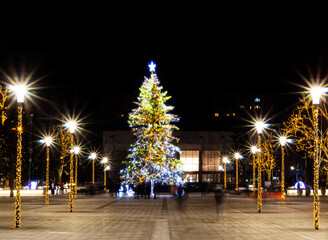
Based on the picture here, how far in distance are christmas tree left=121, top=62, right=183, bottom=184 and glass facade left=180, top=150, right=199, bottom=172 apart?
51.4 meters

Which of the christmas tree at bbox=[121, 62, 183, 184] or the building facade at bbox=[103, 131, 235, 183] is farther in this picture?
the building facade at bbox=[103, 131, 235, 183]

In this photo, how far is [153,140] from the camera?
6197cm

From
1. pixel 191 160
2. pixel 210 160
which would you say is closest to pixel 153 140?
pixel 191 160

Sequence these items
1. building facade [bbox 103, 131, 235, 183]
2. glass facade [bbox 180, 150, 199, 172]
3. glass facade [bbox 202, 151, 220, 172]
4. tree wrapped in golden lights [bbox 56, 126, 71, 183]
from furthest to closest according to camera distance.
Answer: glass facade [bbox 180, 150, 199, 172] < glass facade [bbox 202, 151, 220, 172] < building facade [bbox 103, 131, 235, 183] < tree wrapped in golden lights [bbox 56, 126, 71, 183]

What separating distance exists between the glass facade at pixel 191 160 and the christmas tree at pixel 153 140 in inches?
2022

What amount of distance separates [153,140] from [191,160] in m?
53.0

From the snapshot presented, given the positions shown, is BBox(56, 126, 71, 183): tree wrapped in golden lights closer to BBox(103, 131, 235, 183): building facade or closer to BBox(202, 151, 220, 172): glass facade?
BBox(103, 131, 235, 183): building facade

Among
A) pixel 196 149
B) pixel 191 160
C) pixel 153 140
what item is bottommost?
pixel 191 160

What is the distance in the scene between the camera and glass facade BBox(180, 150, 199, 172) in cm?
11381

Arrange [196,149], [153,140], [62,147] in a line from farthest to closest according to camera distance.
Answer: [196,149]
[62,147]
[153,140]

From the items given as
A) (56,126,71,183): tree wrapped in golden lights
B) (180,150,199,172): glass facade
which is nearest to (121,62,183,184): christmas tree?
(56,126,71,183): tree wrapped in golden lights

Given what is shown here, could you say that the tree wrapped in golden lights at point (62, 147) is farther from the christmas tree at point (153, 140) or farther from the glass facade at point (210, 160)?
the glass facade at point (210, 160)

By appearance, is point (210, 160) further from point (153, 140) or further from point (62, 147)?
point (153, 140)

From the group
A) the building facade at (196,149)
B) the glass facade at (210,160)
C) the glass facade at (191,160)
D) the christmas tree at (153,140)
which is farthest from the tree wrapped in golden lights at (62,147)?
the glass facade at (210,160)
